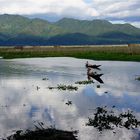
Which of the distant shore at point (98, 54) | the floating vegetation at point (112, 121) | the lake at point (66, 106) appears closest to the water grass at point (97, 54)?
the distant shore at point (98, 54)

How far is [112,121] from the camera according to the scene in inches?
1184

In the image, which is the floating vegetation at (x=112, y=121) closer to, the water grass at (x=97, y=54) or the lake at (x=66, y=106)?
the lake at (x=66, y=106)

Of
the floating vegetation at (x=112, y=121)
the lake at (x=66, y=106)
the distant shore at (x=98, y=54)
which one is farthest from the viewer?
the distant shore at (x=98, y=54)

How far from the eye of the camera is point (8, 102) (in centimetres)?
3978

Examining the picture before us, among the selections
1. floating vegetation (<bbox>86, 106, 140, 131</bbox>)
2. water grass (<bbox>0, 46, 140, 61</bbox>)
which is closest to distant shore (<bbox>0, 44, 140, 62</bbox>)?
water grass (<bbox>0, 46, 140, 61</bbox>)

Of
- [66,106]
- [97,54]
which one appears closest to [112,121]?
[66,106]

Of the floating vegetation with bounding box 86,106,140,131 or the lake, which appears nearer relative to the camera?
the lake

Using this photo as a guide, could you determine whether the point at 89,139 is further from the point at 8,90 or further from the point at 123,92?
the point at 8,90

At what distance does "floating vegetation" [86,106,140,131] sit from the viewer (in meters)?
28.6

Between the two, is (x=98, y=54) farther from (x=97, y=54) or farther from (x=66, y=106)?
(x=66, y=106)

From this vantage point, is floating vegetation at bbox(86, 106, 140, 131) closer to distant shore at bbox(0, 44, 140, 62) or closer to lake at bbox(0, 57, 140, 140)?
lake at bbox(0, 57, 140, 140)

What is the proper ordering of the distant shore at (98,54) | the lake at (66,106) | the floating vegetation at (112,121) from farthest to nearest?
1. the distant shore at (98,54)
2. the floating vegetation at (112,121)
3. the lake at (66,106)

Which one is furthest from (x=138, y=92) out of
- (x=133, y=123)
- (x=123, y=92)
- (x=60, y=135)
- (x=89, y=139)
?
(x=60, y=135)

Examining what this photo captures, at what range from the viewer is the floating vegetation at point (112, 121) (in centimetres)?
2859
